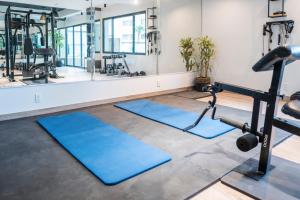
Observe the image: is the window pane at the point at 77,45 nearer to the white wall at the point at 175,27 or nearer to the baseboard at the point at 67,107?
the baseboard at the point at 67,107

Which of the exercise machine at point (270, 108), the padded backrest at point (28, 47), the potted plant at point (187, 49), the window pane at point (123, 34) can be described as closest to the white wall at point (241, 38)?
the potted plant at point (187, 49)

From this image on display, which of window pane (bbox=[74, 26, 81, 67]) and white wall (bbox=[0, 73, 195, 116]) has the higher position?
window pane (bbox=[74, 26, 81, 67])

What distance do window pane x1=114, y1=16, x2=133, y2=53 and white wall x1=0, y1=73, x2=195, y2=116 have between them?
99 centimetres

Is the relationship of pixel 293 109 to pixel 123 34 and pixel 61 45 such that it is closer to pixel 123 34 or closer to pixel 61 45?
pixel 61 45

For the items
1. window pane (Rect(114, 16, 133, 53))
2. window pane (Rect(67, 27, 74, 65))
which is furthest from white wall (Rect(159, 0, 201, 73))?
window pane (Rect(67, 27, 74, 65))

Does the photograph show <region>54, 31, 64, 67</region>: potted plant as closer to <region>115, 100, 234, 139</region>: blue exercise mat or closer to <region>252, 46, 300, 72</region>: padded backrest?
<region>115, 100, 234, 139</region>: blue exercise mat

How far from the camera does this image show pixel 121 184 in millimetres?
2154

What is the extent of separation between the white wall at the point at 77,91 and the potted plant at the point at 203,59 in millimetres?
596

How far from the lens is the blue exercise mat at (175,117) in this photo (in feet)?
11.5

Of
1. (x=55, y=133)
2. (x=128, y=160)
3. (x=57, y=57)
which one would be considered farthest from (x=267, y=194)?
(x=57, y=57)

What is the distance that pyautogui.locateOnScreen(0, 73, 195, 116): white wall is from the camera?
4.04 meters

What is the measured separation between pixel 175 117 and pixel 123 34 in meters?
2.94

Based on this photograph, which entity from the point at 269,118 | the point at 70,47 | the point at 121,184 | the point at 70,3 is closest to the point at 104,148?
the point at 121,184

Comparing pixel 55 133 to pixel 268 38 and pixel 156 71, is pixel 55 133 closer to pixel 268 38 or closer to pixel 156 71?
pixel 156 71
